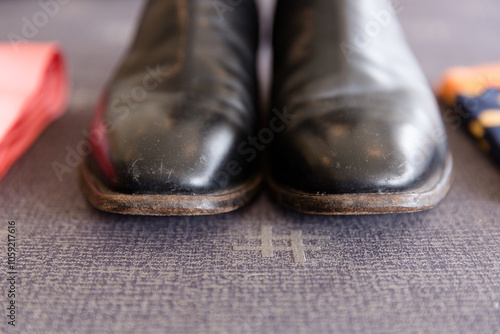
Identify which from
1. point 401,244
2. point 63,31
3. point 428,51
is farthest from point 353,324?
point 63,31

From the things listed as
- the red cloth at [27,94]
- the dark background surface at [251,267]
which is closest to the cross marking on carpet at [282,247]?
the dark background surface at [251,267]

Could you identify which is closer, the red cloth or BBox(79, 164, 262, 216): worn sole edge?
BBox(79, 164, 262, 216): worn sole edge

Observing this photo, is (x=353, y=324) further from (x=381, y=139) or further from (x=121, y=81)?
(x=121, y=81)

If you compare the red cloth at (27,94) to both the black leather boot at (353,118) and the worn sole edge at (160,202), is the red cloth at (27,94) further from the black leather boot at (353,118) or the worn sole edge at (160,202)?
the black leather boot at (353,118)

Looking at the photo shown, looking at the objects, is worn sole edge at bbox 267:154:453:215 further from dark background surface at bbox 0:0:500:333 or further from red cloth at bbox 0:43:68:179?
red cloth at bbox 0:43:68:179

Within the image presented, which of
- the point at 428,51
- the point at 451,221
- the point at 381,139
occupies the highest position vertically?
the point at 381,139

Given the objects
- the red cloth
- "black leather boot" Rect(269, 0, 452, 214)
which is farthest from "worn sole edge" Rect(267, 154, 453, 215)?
the red cloth
